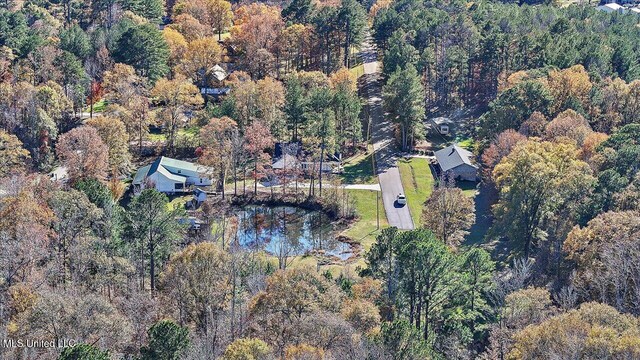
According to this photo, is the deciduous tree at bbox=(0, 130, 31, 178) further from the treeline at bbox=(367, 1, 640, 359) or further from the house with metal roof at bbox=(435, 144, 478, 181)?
the house with metal roof at bbox=(435, 144, 478, 181)

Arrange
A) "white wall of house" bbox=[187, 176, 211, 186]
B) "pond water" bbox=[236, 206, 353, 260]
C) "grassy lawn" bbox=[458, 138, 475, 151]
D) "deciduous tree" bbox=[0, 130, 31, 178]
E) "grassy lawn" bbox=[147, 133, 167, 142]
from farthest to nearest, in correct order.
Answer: "grassy lawn" bbox=[147, 133, 167, 142] < "grassy lawn" bbox=[458, 138, 475, 151] < "white wall of house" bbox=[187, 176, 211, 186] < "deciduous tree" bbox=[0, 130, 31, 178] < "pond water" bbox=[236, 206, 353, 260]

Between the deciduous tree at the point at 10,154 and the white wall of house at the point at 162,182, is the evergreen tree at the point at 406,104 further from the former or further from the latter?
the deciduous tree at the point at 10,154

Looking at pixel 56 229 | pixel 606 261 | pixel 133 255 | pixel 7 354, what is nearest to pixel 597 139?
pixel 606 261

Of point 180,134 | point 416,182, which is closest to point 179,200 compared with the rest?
point 180,134

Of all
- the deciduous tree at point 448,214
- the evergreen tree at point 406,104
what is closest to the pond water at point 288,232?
the deciduous tree at point 448,214

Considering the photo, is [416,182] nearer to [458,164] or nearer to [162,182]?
[458,164]

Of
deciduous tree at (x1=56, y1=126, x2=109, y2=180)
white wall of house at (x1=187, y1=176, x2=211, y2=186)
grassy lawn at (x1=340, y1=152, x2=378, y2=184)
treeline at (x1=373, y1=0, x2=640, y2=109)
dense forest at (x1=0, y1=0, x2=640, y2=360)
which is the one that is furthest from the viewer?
treeline at (x1=373, y1=0, x2=640, y2=109)

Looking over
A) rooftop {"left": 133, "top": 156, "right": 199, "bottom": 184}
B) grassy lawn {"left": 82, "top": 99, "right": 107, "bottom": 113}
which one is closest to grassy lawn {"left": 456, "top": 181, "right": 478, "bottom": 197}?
rooftop {"left": 133, "top": 156, "right": 199, "bottom": 184}
